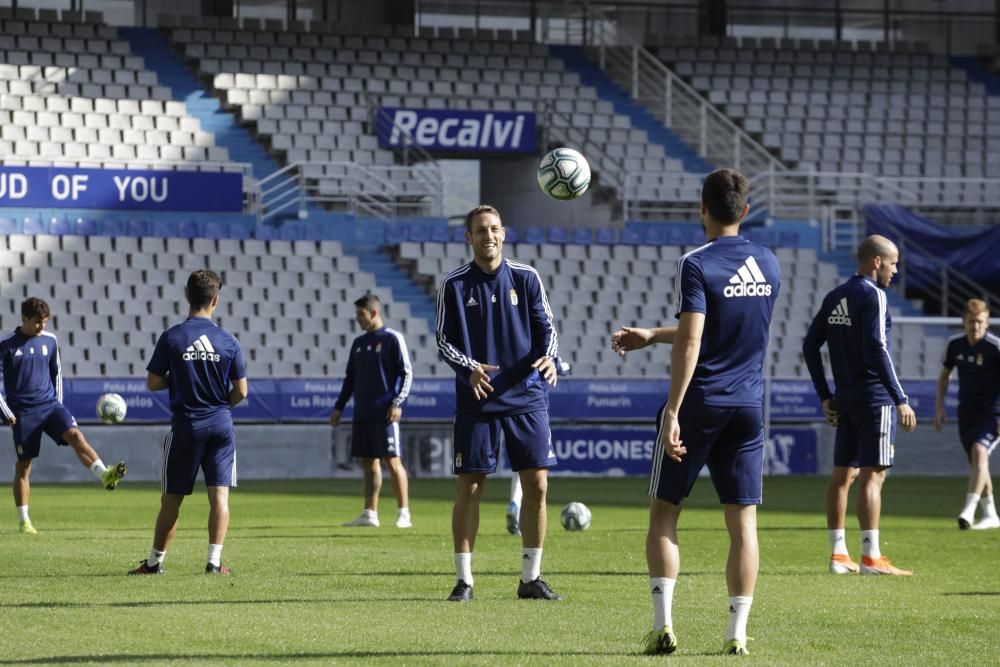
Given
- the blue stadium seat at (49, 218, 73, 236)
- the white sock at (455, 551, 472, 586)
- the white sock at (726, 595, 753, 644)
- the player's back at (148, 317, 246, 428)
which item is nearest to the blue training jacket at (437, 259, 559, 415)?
the white sock at (455, 551, 472, 586)

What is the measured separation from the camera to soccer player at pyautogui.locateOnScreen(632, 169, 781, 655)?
708 centimetres

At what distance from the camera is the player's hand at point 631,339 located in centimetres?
742

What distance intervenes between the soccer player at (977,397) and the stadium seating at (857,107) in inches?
747

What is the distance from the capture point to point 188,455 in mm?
10516

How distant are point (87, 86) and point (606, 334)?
416 inches

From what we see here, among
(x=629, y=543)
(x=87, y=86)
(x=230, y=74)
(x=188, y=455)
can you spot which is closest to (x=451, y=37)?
(x=230, y=74)

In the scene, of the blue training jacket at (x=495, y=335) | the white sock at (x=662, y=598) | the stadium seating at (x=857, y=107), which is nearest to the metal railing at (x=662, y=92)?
the stadium seating at (x=857, y=107)

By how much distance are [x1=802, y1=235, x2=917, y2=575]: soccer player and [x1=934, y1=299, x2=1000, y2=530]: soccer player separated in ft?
14.1

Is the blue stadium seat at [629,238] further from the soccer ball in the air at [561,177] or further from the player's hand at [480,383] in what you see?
the player's hand at [480,383]

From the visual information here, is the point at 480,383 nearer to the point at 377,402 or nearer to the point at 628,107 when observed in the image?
the point at 377,402

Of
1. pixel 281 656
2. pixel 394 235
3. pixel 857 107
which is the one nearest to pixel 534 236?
pixel 394 235

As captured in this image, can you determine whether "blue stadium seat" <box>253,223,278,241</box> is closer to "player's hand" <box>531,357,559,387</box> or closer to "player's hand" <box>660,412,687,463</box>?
"player's hand" <box>531,357,559,387</box>

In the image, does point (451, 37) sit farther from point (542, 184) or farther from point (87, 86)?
point (542, 184)

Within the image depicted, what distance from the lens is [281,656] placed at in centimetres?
715
